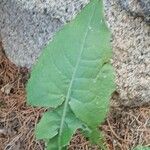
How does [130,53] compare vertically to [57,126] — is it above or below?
above

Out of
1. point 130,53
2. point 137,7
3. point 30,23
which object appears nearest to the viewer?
point 137,7

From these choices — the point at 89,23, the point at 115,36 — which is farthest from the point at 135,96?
the point at 89,23

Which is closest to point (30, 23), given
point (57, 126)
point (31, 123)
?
point (31, 123)

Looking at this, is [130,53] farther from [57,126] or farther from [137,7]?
[57,126]

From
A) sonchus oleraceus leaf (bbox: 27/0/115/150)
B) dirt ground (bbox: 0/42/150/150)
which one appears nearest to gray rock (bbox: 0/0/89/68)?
dirt ground (bbox: 0/42/150/150)

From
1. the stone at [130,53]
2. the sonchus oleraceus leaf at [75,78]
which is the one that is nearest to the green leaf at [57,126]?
the sonchus oleraceus leaf at [75,78]

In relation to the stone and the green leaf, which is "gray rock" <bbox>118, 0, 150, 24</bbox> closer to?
the stone
